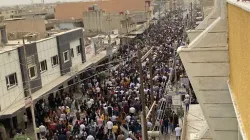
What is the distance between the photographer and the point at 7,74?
18703mm

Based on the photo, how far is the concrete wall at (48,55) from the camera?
22367 millimetres

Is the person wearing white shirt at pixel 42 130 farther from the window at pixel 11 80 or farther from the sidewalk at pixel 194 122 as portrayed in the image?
the sidewalk at pixel 194 122

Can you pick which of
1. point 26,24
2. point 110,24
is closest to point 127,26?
point 110,24

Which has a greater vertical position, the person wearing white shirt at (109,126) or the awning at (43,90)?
the awning at (43,90)

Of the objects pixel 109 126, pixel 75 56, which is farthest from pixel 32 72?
pixel 109 126

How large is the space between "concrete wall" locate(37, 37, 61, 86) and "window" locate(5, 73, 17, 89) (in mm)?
2920

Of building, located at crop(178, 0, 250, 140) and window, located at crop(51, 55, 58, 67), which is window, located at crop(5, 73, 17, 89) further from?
building, located at crop(178, 0, 250, 140)

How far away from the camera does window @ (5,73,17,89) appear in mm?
18797

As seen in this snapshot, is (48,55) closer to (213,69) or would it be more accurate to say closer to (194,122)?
(194,122)

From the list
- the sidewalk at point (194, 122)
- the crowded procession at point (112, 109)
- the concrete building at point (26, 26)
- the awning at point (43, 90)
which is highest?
the concrete building at point (26, 26)

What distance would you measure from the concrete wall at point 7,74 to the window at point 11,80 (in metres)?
0.15

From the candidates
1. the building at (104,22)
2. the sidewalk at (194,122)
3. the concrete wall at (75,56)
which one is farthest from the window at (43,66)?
the building at (104,22)

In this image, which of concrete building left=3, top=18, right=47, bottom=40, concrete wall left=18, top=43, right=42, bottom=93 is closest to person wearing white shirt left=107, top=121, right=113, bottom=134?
concrete wall left=18, top=43, right=42, bottom=93

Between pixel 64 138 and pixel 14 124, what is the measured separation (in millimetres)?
5057
